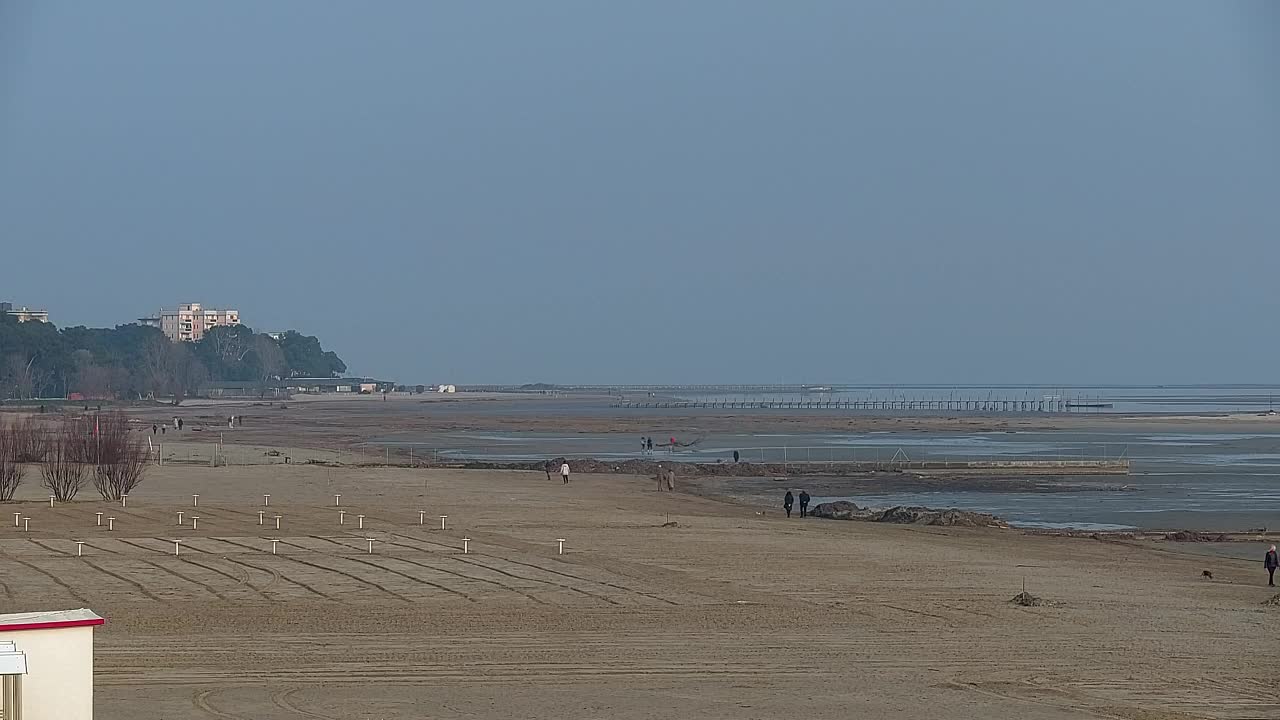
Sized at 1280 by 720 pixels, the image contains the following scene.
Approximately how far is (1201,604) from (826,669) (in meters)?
10.2

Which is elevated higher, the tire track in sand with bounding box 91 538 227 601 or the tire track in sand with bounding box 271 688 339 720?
the tire track in sand with bounding box 91 538 227 601

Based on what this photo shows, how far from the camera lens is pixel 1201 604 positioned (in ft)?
83.6

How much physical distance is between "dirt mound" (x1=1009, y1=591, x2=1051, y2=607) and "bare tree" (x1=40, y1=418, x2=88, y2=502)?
29881 millimetres

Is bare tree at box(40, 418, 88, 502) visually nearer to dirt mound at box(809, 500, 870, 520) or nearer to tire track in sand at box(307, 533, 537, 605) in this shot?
tire track in sand at box(307, 533, 537, 605)

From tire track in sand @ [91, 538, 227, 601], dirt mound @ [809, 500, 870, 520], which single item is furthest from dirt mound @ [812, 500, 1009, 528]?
tire track in sand @ [91, 538, 227, 601]

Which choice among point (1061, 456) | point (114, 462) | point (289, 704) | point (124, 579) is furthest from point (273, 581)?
point (1061, 456)

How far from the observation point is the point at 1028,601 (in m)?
24.7

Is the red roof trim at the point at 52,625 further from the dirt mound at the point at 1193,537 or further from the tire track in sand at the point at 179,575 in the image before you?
the dirt mound at the point at 1193,537

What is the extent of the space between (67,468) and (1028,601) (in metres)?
31.0

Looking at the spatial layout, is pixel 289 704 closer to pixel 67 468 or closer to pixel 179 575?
pixel 179 575

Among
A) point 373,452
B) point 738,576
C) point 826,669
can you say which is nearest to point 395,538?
point 738,576

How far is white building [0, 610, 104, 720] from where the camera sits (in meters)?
9.77

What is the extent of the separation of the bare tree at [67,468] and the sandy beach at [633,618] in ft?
15.9

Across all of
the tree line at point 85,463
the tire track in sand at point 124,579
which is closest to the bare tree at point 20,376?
the tree line at point 85,463
